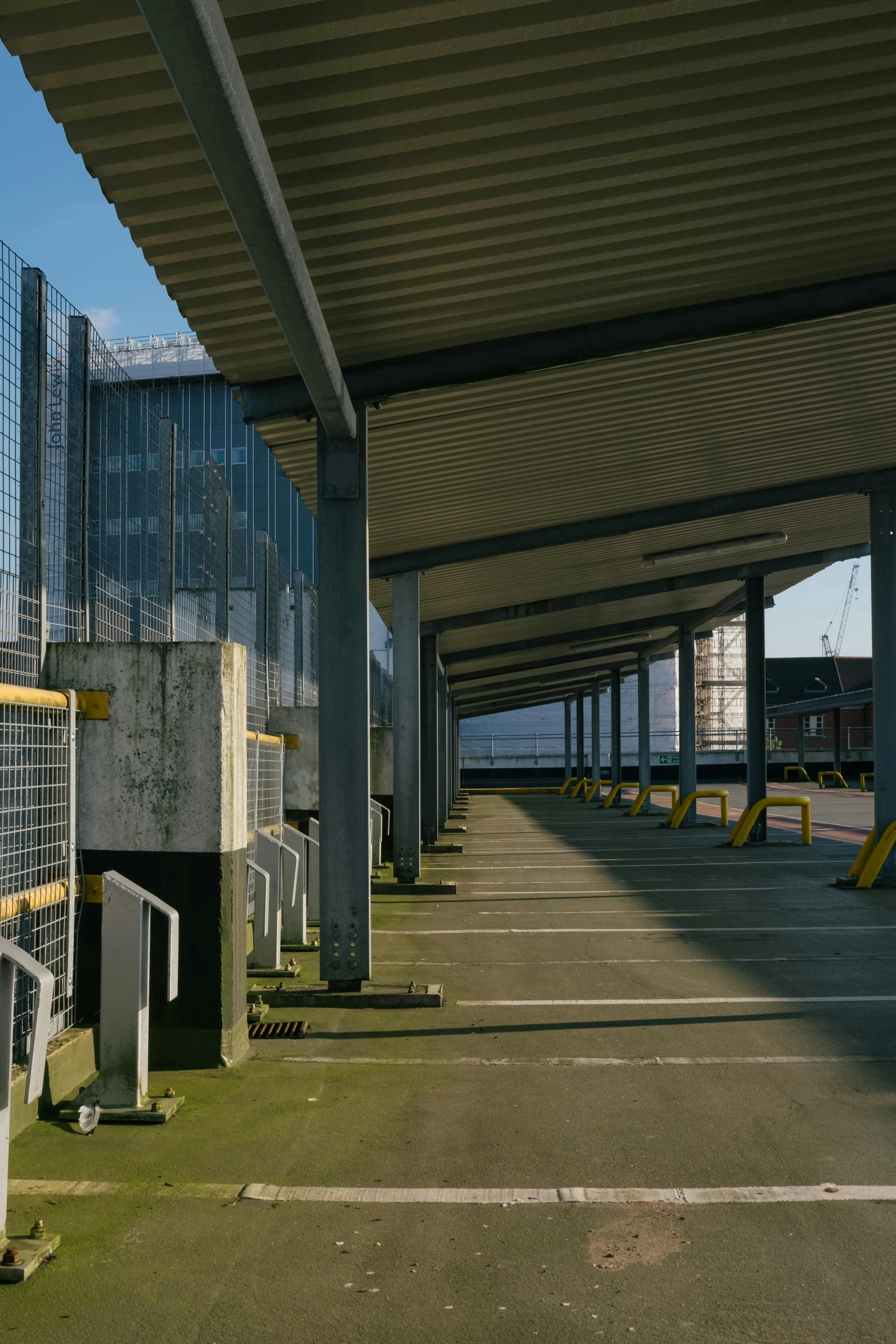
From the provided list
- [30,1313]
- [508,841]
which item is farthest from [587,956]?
[508,841]

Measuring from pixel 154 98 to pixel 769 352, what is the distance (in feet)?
18.9

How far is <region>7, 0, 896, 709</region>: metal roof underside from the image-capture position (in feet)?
15.3

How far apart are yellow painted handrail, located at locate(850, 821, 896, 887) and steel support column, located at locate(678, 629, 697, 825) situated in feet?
40.5

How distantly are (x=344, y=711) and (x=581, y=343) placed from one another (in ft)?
9.69

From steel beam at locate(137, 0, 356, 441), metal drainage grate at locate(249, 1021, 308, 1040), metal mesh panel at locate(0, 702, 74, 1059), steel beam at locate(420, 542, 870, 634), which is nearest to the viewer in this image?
steel beam at locate(137, 0, 356, 441)

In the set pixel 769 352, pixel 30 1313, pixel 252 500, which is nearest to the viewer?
pixel 30 1313

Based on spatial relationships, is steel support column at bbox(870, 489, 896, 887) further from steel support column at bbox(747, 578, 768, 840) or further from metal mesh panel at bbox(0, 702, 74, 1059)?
metal mesh panel at bbox(0, 702, 74, 1059)

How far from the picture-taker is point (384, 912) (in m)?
12.3

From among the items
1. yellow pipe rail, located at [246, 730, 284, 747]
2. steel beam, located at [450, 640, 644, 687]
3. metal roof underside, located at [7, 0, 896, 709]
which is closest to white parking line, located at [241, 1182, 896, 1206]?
metal roof underside, located at [7, 0, 896, 709]

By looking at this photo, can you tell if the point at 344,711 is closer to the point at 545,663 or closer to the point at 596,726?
the point at 545,663

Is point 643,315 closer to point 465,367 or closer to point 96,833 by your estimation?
point 465,367

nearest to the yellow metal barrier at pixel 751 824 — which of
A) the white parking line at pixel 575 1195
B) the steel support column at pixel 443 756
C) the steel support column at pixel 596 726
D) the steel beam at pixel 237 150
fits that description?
the steel support column at pixel 443 756

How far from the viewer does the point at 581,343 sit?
7680 millimetres

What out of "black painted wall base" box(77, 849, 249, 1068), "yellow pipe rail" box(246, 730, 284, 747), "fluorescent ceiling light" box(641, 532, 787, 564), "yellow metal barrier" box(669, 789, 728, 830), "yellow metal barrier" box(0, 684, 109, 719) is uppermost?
"fluorescent ceiling light" box(641, 532, 787, 564)
